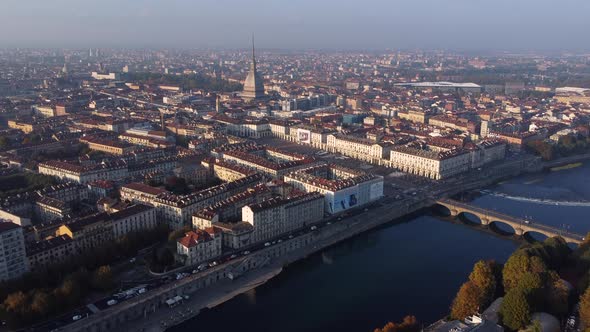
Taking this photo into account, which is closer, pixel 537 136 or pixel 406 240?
pixel 406 240

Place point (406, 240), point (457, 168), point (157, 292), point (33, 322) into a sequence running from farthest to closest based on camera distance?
point (457, 168), point (406, 240), point (157, 292), point (33, 322)

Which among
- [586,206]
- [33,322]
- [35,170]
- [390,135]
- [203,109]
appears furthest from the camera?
[203,109]

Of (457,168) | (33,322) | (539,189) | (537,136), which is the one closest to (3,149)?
(33,322)

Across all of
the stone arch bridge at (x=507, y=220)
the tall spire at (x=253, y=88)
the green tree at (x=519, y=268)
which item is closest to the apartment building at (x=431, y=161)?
the stone arch bridge at (x=507, y=220)

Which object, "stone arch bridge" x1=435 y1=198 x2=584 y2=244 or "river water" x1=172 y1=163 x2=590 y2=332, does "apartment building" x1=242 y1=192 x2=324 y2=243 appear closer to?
"river water" x1=172 y1=163 x2=590 y2=332

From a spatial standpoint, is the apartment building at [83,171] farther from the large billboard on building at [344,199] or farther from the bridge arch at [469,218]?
the bridge arch at [469,218]

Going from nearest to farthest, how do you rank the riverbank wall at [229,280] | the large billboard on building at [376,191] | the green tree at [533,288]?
the green tree at [533,288], the riverbank wall at [229,280], the large billboard on building at [376,191]

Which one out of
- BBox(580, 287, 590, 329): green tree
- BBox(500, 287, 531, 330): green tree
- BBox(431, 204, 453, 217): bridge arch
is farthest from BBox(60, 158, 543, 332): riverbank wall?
BBox(580, 287, 590, 329): green tree

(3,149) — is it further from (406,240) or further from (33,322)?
(406,240)
